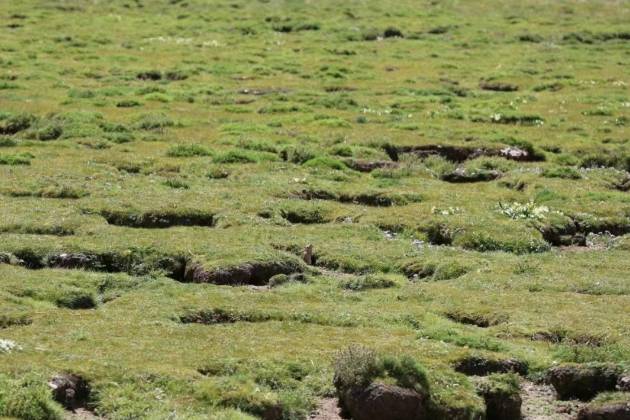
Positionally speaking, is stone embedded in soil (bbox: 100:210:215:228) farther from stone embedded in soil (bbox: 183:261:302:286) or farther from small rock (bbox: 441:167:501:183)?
small rock (bbox: 441:167:501:183)

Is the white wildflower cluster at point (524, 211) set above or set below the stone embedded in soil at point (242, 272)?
below

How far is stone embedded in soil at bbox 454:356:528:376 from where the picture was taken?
65.9ft

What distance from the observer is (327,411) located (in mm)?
18562

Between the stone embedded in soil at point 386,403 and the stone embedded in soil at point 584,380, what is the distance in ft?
10.3

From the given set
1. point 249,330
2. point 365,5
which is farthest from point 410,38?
point 249,330

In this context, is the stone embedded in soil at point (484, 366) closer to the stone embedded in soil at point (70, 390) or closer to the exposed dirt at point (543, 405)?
the exposed dirt at point (543, 405)

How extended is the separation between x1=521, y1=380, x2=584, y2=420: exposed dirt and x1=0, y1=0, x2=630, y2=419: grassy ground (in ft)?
3.54

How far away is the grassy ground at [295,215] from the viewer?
20.3m

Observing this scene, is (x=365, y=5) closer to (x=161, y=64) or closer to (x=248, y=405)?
(x=161, y=64)

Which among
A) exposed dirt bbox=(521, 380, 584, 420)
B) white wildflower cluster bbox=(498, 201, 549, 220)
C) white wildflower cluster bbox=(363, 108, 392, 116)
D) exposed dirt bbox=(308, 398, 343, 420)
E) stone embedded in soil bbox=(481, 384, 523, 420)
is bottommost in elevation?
white wildflower cluster bbox=(363, 108, 392, 116)

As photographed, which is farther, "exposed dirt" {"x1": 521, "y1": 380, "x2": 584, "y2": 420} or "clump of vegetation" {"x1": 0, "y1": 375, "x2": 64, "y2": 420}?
"exposed dirt" {"x1": 521, "y1": 380, "x2": 584, "y2": 420}

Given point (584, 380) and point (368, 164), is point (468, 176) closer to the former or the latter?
point (368, 164)

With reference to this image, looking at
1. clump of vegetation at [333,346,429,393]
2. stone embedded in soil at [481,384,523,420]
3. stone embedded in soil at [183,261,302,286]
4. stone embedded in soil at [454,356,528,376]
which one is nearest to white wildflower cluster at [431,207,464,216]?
stone embedded in soil at [183,261,302,286]

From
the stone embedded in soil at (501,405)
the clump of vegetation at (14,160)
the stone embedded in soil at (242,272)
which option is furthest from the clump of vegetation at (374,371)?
the clump of vegetation at (14,160)
